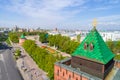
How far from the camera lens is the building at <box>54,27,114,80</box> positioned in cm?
1556

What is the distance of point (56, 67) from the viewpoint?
65.8 feet

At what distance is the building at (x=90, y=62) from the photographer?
51.0ft

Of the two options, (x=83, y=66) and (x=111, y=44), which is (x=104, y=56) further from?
Answer: (x=111, y=44)

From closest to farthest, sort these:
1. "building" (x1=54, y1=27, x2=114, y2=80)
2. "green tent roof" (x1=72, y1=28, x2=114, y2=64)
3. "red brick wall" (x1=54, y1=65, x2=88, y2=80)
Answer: "building" (x1=54, y1=27, x2=114, y2=80) → "green tent roof" (x1=72, y1=28, x2=114, y2=64) → "red brick wall" (x1=54, y1=65, x2=88, y2=80)

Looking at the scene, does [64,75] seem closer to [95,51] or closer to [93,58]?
[93,58]

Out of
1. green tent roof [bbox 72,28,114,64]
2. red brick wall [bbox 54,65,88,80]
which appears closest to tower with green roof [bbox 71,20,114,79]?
green tent roof [bbox 72,28,114,64]

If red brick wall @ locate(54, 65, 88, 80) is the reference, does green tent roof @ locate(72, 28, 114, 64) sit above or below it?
above

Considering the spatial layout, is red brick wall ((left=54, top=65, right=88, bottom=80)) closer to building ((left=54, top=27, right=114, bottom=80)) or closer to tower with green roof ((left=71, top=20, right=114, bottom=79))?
building ((left=54, top=27, right=114, bottom=80))

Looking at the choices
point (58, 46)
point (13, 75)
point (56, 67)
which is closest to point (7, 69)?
point (13, 75)

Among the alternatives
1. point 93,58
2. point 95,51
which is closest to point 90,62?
point 93,58

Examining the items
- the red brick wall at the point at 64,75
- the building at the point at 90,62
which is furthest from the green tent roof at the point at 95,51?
the red brick wall at the point at 64,75

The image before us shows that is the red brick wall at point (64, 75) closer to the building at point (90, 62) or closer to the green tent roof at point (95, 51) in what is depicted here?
the building at point (90, 62)

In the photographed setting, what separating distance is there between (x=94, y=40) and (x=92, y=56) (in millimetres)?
2389

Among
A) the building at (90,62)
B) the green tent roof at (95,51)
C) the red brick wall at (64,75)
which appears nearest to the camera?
the building at (90,62)
